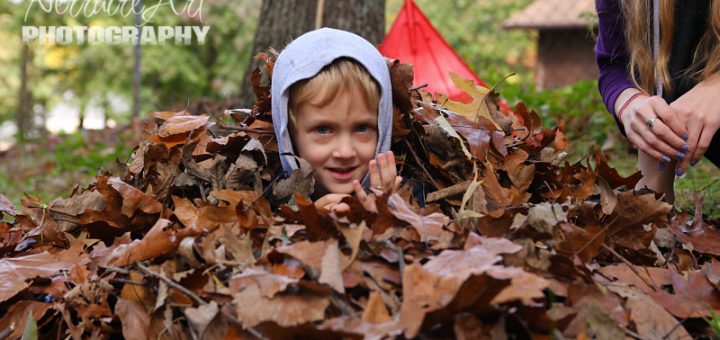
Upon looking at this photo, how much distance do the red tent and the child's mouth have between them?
8.20ft

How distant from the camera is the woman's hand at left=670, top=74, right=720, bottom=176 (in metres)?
2.38

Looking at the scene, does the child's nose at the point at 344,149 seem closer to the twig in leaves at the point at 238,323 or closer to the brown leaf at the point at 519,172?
the brown leaf at the point at 519,172

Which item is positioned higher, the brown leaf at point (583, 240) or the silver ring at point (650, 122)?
the silver ring at point (650, 122)

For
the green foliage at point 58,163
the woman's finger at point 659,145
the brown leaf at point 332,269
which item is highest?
the woman's finger at point 659,145

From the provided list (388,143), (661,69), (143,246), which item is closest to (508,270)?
(143,246)

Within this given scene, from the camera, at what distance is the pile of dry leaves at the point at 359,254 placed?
1421mm

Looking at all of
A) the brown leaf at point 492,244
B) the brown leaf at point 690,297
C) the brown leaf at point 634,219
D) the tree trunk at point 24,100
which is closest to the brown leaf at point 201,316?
the brown leaf at point 492,244

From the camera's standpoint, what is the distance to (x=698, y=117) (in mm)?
2383

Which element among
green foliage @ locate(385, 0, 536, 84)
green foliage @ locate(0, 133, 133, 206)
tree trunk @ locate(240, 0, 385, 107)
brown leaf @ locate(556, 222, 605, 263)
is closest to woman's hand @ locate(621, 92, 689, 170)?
brown leaf @ locate(556, 222, 605, 263)

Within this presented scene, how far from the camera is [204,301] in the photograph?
5.09 ft

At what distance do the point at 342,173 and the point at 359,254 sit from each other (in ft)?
2.90

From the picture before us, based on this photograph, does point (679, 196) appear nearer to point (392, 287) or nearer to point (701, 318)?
point (701, 318)

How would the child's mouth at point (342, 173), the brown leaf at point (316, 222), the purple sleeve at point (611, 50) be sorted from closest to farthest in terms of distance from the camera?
the brown leaf at point (316, 222), the child's mouth at point (342, 173), the purple sleeve at point (611, 50)

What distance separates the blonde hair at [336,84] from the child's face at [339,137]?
17 mm
